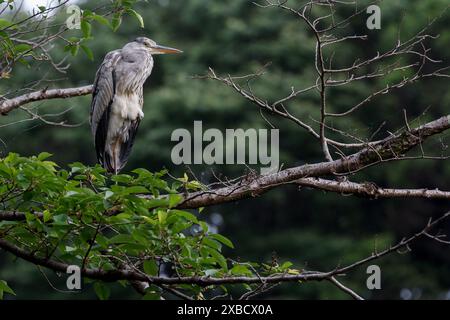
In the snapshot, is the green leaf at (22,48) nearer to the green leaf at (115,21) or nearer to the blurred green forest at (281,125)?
the green leaf at (115,21)

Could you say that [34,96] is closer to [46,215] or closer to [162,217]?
[46,215]

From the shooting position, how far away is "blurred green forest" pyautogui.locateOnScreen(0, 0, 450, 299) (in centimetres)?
1516

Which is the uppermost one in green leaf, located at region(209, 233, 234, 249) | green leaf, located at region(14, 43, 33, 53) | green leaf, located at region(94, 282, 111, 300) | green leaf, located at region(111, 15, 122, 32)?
green leaf, located at region(111, 15, 122, 32)

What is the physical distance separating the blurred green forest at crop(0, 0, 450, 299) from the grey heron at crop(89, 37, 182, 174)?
23.6ft

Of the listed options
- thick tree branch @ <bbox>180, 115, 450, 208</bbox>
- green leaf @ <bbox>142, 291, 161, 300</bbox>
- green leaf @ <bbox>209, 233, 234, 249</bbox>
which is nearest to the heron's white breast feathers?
thick tree branch @ <bbox>180, 115, 450, 208</bbox>

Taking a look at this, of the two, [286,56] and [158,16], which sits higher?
[158,16]

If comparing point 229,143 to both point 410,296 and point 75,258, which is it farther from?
point 75,258

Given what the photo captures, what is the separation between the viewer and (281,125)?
53.2 feet

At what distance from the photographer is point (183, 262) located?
3.82 meters

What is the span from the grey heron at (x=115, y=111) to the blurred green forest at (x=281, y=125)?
23.6 feet

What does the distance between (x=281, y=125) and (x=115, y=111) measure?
9.61m

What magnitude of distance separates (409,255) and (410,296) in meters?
1.59

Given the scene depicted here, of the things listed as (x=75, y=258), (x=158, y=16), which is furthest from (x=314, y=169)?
(x=158, y=16)

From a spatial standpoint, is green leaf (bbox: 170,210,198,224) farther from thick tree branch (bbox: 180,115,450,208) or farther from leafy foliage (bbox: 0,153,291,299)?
thick tree branch (bbox: 180,115,450,208)
